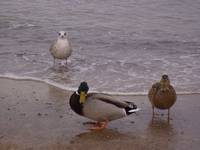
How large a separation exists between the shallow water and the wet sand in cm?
94

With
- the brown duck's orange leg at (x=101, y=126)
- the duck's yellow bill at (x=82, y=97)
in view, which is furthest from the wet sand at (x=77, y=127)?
the duck's yellow bill at (x=82, y=97)

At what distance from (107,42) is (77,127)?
5492 mm

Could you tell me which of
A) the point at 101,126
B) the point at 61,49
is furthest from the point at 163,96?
the point at 61,49

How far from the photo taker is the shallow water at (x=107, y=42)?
8992mm

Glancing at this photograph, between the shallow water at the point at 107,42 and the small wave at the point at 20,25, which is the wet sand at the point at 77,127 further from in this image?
the small wave at the point at 20,25

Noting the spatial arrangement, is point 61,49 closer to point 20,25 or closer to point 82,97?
point 20,25

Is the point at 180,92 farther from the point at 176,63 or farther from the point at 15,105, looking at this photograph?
the point at 15,105

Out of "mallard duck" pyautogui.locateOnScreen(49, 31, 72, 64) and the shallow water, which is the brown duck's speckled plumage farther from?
"mallard duck" pyautogui.locateOnScreen(49, 31, 72, 64)

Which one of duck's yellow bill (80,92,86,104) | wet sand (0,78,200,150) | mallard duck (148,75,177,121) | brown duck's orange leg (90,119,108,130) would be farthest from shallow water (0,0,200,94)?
duck's yellow bill (80,92,86,104)

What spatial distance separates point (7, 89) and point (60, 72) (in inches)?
62.1

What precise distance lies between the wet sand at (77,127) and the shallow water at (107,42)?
94 cm

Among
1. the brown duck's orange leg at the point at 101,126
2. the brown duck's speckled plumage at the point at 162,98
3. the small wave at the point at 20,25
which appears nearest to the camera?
the brown duck's orange leg at the point at 101,126

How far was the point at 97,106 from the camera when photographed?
6227mm

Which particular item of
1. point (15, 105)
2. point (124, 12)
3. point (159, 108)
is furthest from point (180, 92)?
point (124, 12)
